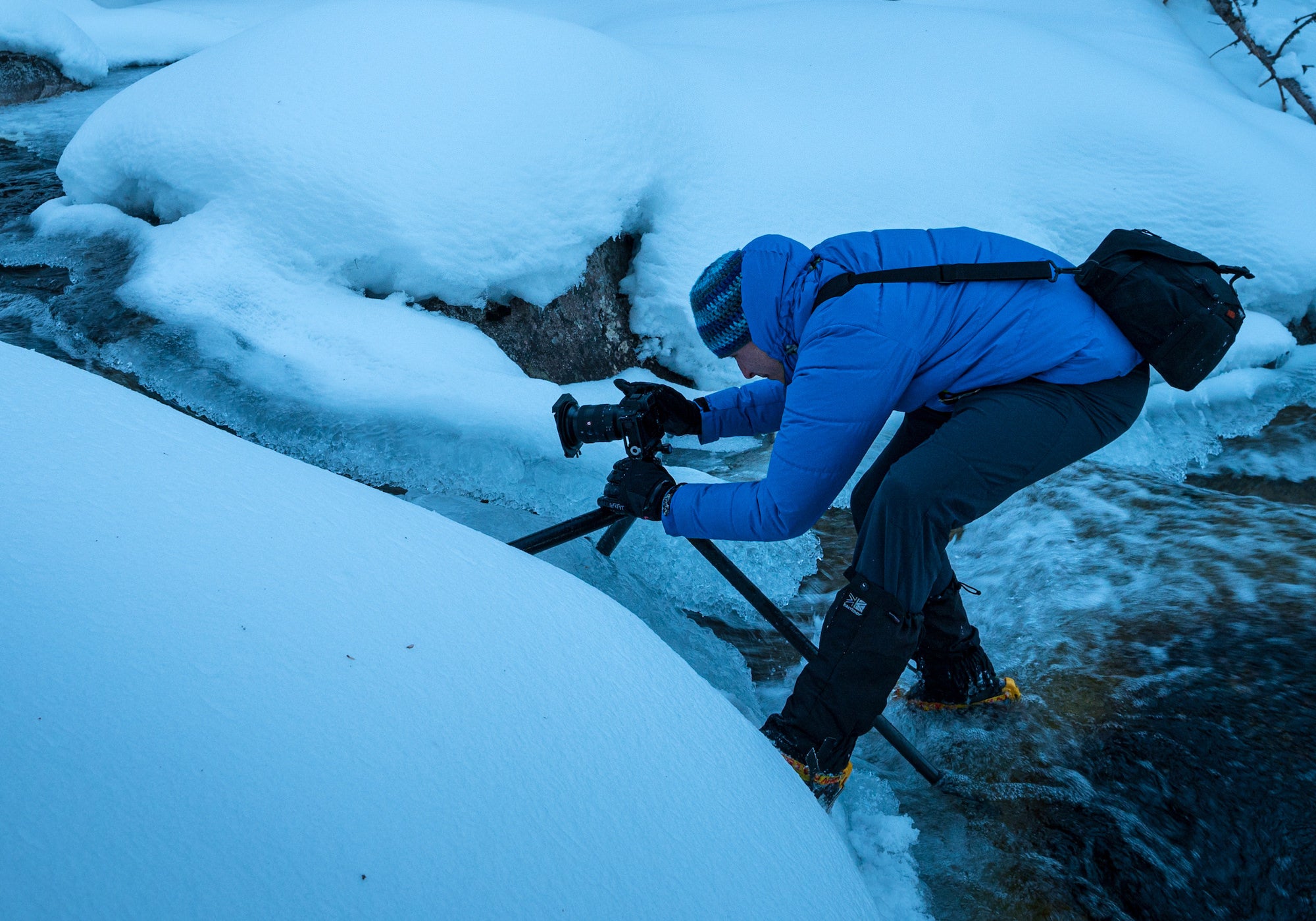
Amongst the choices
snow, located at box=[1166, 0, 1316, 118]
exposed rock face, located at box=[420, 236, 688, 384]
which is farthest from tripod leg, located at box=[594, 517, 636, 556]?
snow, located at box=[1166, 0, 1316, 118]

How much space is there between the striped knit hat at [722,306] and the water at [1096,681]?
2.94 ft

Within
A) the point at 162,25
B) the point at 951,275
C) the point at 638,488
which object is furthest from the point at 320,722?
the point at 162,25

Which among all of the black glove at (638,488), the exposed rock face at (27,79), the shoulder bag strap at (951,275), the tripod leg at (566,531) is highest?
the shoulder bag strap at (951,275)

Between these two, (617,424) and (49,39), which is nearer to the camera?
(617,424)

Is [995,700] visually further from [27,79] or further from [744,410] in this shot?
[27,79]

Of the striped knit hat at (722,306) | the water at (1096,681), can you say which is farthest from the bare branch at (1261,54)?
the striped knit hat at (722,306)

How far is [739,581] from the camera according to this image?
6.27 ft

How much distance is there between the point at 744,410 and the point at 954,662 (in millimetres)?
817

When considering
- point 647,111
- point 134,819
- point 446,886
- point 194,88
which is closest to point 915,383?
point 446,886

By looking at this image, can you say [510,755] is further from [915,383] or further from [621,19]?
[621,19]

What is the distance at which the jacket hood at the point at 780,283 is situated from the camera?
1.55m

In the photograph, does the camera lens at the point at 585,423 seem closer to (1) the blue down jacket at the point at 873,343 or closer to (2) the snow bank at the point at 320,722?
(1) the blue down jacket at the point at 873,343

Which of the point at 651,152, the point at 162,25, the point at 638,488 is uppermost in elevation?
the point at 651,152

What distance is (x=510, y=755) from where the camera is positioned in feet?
3.33
